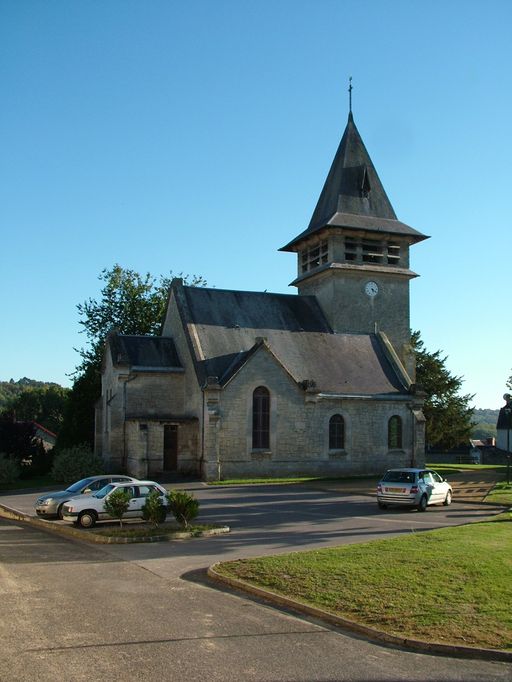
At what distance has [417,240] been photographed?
47.4 m

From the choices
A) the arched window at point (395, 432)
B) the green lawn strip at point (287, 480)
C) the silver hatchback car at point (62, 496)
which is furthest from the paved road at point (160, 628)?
the arched window at point (395, 432)

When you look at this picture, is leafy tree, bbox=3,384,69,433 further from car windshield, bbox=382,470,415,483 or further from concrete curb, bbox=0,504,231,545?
concrete curb, bbox=0,504,231,545

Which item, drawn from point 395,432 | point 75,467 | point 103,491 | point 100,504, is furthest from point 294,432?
point 100,504

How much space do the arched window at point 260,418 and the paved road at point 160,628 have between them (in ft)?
68.4

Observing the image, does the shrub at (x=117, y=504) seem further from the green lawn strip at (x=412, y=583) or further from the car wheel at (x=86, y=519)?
the green lawn strip at (x=412, y=583)

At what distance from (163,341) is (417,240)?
57.7 ft

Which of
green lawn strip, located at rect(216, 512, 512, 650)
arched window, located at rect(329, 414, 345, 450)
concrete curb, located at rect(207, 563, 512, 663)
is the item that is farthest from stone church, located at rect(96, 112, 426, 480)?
concrete curb, located at rect(207, 563, 512, 663)

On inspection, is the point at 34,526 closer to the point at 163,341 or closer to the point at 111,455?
the point at 111,455

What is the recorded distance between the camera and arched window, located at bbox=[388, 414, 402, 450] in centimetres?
4209

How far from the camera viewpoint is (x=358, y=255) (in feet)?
149

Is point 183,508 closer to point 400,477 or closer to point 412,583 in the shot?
point 412,583

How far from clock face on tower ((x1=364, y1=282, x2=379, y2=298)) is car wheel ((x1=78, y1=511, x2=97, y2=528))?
27959mm

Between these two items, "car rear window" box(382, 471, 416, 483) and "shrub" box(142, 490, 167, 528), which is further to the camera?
"car rear window" box(382, 471, 416, 483)

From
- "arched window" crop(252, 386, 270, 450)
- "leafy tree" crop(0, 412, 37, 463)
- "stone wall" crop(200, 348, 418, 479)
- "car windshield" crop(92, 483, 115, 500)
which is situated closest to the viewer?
"car windshield" crop(92, 483, 115, 500)
